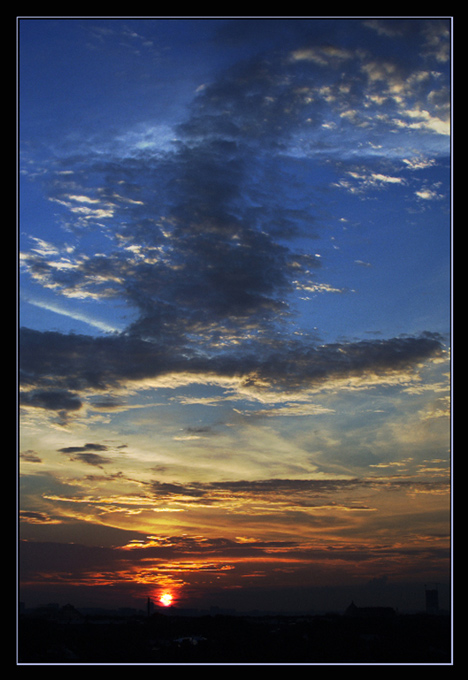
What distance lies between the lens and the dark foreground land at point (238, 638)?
35.2 feet

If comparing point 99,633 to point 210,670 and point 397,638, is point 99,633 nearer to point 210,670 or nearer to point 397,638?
point 397,638

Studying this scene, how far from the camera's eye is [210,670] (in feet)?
15.5

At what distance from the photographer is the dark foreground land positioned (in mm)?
10742

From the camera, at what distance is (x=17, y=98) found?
417 centimetres

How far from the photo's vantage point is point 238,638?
12195mm

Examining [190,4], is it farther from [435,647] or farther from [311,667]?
[435,647]

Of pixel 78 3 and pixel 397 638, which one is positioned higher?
pixel 78 3
